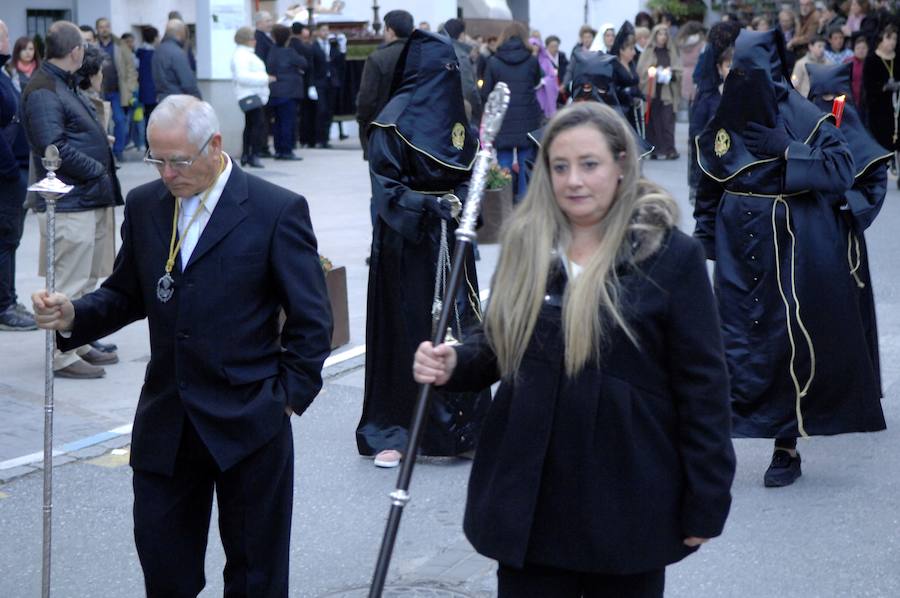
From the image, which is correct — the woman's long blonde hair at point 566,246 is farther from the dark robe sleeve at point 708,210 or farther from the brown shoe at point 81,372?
the brown shoe at point 81,372

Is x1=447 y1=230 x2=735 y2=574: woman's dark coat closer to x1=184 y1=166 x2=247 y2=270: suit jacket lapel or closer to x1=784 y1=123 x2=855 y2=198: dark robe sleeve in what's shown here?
x1=184 y1=166 x2=247 y2=270: suit jacket lapel

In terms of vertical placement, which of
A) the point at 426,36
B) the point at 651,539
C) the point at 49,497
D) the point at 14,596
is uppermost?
the point at 426,36

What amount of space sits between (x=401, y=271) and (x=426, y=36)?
110cm

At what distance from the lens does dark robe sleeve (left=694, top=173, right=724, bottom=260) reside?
6594 mm

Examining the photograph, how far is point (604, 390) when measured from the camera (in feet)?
10.5

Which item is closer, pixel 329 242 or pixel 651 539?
pixel 651 539

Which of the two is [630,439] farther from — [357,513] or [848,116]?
[848,116]

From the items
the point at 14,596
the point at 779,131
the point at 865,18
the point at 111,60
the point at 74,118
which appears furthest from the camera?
the point at 865,18

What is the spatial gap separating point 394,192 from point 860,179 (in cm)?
213

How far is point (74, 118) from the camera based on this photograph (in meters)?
8.29

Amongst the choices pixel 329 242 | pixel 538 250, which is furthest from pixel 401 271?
pixel 329 242

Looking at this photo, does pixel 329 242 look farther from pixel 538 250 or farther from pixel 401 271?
pixel 538 250

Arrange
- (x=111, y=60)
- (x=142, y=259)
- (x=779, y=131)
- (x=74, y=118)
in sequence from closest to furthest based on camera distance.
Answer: (x=142, y=259) → (x=779, y=131) → (x=74, y=118) → (x=111, y=60)

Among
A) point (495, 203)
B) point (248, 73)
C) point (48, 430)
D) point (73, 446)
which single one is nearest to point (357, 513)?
point (73, 446)
